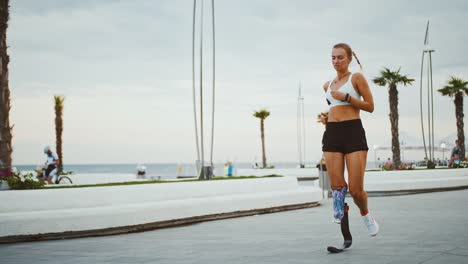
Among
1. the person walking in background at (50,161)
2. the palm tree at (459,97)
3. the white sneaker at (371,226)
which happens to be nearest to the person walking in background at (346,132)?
the white sneaker at (371,226)

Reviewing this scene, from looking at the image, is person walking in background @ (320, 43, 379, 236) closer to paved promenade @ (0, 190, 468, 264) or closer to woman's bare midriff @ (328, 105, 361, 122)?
woman's bare midriff @ (328, 105, 361, 122)

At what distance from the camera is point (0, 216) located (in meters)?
8.09

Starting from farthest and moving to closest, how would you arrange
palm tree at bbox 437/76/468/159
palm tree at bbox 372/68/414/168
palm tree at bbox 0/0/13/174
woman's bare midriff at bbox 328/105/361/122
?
1. palm tree at bbox 437/76/468/159
2. palm tree at bbox 372/68/414/168
3. palm tree at bbox 0/0/13/174
4. woman's bare midriff at bbox 328/105/361/122

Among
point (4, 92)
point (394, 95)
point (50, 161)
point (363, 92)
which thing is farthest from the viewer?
point (394, 95)

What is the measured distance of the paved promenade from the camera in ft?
20.5

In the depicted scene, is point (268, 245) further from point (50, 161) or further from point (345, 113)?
point (50, 161)

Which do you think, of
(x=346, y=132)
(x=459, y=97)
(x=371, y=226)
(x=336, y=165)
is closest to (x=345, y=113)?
(x=346, y=132)

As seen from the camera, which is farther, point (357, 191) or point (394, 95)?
point (394, 95)

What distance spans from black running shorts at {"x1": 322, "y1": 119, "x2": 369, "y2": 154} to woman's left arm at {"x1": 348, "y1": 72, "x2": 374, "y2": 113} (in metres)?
0.17

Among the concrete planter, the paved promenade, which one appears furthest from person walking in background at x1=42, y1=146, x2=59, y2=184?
the paved promenade

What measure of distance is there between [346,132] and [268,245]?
2083 millimetres

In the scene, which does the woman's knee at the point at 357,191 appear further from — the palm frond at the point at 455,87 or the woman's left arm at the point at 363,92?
the palm frond at the point at 455,87

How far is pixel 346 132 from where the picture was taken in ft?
20.1

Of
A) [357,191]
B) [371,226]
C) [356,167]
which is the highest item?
[356,167]
